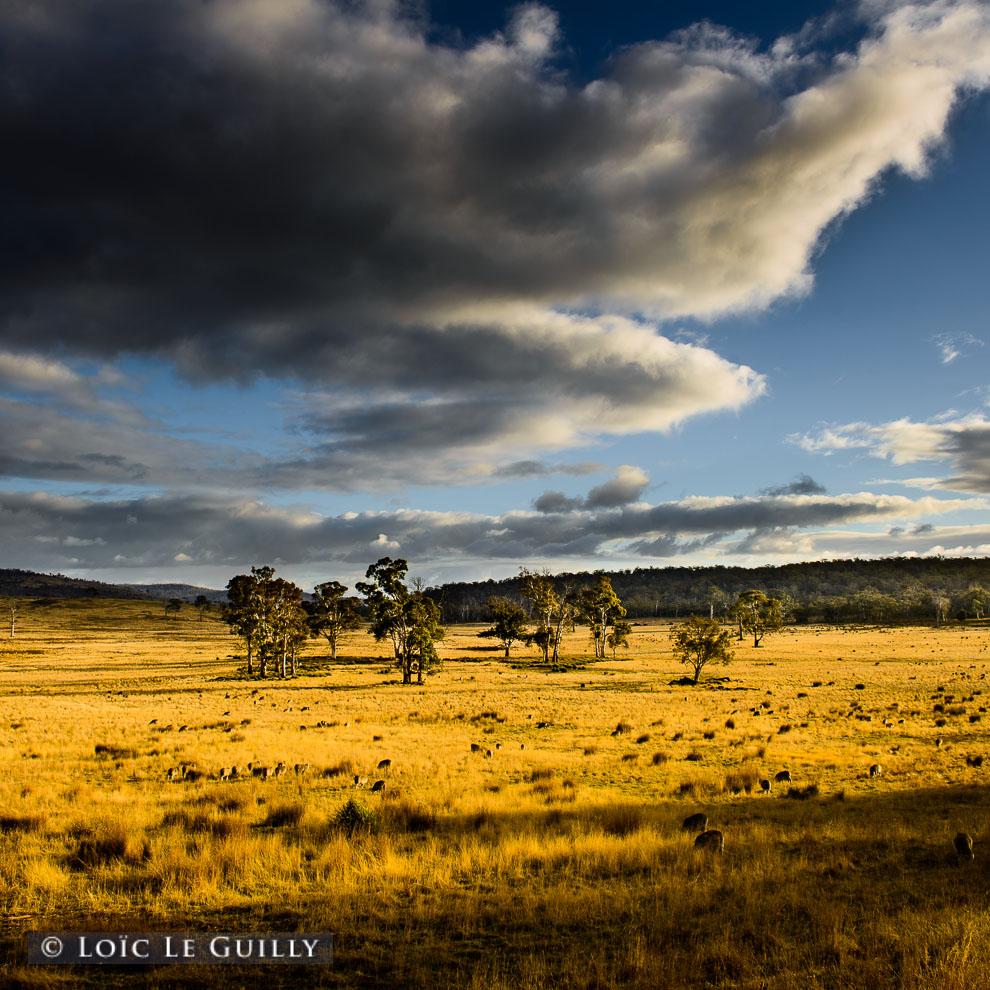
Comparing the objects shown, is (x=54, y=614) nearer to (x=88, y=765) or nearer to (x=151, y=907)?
(x=88, y=765)

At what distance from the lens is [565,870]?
10422mm

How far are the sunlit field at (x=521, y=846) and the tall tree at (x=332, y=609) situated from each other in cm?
5065

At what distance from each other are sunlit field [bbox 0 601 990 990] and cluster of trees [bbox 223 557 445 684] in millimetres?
26156

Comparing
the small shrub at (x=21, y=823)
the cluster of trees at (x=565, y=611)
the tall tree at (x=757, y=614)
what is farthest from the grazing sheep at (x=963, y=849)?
the tall tree at (x=757, y=614)

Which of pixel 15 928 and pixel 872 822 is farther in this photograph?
pixel 872 822

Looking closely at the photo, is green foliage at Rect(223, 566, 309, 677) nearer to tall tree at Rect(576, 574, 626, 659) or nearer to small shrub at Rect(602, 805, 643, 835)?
tall tree at Rect(576, 574, 626, 659)

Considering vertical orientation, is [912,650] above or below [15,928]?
below

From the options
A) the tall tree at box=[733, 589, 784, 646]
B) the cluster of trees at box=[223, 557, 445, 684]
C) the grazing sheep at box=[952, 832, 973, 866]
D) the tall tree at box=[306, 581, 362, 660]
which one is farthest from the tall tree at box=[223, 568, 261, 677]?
the tall tree at box=[733, 589, 784, 646]

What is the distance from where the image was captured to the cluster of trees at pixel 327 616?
60.3 metres

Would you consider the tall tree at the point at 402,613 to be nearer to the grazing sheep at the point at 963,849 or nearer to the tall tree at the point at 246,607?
the tall tree at the point at 246,607

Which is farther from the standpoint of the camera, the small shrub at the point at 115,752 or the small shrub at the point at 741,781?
the small shrub at the point at 115,752

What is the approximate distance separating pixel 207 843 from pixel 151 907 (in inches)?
94.3

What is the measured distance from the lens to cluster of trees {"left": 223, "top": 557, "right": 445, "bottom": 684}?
6028 centimetres

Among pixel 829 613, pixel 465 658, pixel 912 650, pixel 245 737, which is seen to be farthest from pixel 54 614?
pixel 829 613
